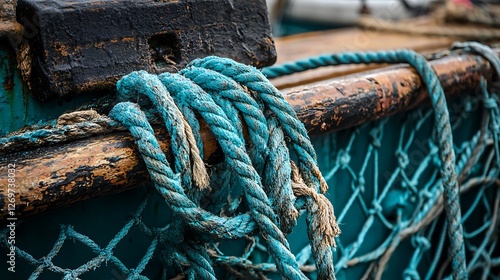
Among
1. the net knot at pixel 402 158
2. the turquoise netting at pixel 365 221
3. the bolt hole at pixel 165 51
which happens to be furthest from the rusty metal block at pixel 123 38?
the net knot at pixel 402 158

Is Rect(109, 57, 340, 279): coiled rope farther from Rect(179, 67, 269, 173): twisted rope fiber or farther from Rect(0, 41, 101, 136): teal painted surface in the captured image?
Rect(0, 41, 101, 136): teal painted surface

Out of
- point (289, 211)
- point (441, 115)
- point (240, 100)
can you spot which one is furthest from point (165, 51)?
point (441, 115)

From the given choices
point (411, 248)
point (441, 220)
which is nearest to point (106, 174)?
point (411, 248)

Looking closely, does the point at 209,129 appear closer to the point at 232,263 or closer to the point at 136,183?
the point at 136,183

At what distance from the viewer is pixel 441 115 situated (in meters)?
1.33

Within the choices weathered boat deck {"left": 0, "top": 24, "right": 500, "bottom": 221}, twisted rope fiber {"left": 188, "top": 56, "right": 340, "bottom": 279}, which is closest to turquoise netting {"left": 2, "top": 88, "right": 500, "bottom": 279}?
weathered boat deck {"left": 0, "top": 24, "right": 500, "bottom": 221}

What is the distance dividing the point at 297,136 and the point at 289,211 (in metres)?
0.13

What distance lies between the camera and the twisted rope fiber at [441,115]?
133cm

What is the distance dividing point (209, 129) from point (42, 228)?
32 centimetres

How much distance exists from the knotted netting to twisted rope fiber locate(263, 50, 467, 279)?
12 mm

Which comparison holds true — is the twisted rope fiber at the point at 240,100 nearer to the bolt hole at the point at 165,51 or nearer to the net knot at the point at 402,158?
the bolt hole at the point at 165,51

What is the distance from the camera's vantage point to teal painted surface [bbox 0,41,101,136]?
891mm

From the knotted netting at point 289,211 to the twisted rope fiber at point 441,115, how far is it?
12 millimetres

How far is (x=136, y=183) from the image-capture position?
2.84 feet
